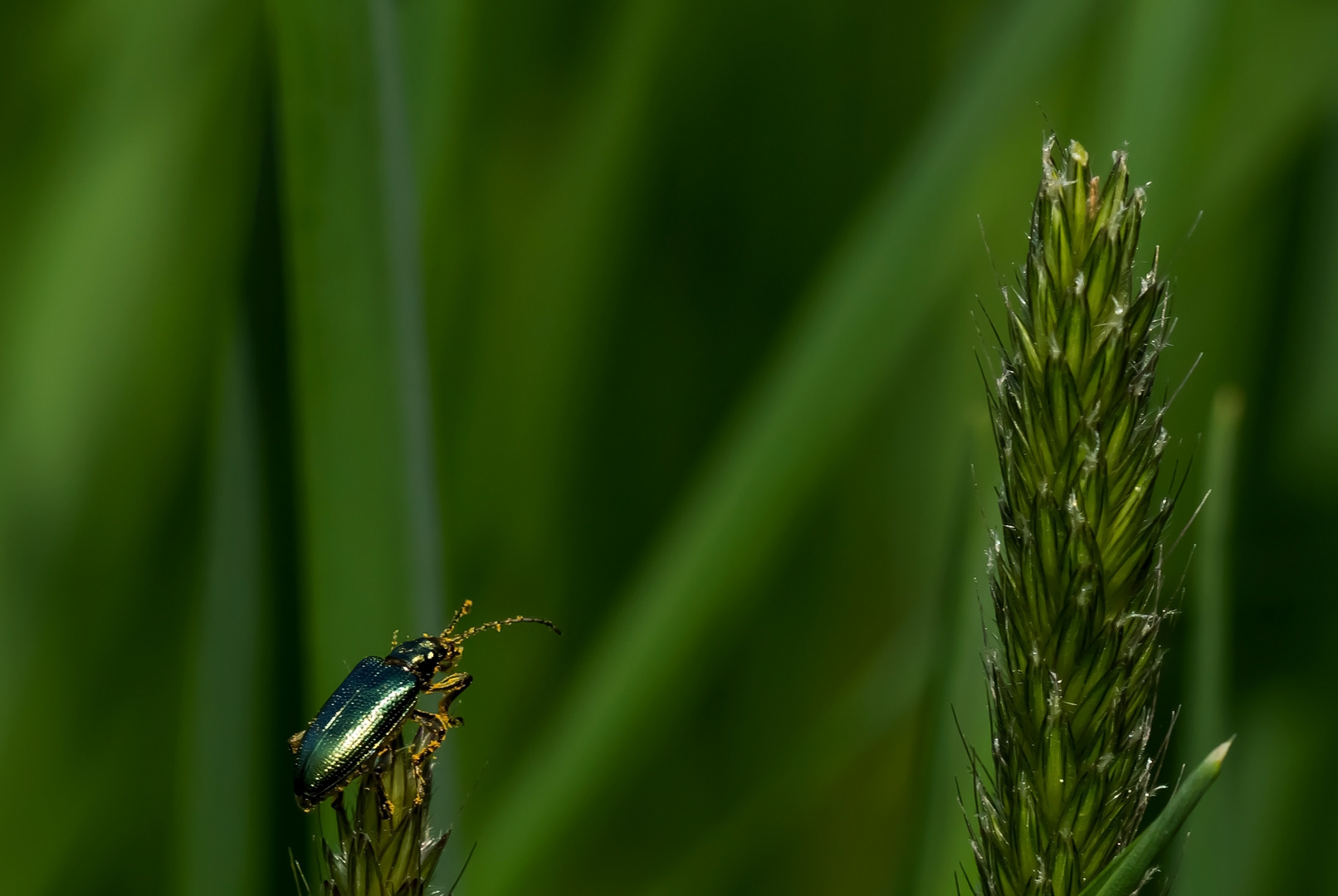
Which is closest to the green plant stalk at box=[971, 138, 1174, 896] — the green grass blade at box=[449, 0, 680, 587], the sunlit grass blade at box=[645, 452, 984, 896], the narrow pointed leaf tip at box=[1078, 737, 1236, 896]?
the narrow pointed leaf tip at box=[1078, 737, 1236, 896]

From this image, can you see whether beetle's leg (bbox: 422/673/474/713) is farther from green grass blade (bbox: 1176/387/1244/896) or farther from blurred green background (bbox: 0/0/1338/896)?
green grass blade (bbox: 1176/387/1244/896)

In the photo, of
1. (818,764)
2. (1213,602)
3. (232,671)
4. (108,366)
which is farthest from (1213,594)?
(108,366)

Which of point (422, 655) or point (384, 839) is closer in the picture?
point (384, 839)

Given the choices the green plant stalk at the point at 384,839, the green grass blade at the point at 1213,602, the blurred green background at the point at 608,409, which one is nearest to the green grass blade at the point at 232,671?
the blurred green background at the point at 608,409

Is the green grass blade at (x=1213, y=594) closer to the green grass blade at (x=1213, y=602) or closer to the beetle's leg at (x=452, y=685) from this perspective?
the green grass blade at (x=1213, y=602)

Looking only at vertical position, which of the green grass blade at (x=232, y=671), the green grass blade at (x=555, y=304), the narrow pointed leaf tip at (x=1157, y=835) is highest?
the green grass blade at (x=555, y=304)

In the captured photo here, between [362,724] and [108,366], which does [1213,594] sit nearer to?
[362,724]
